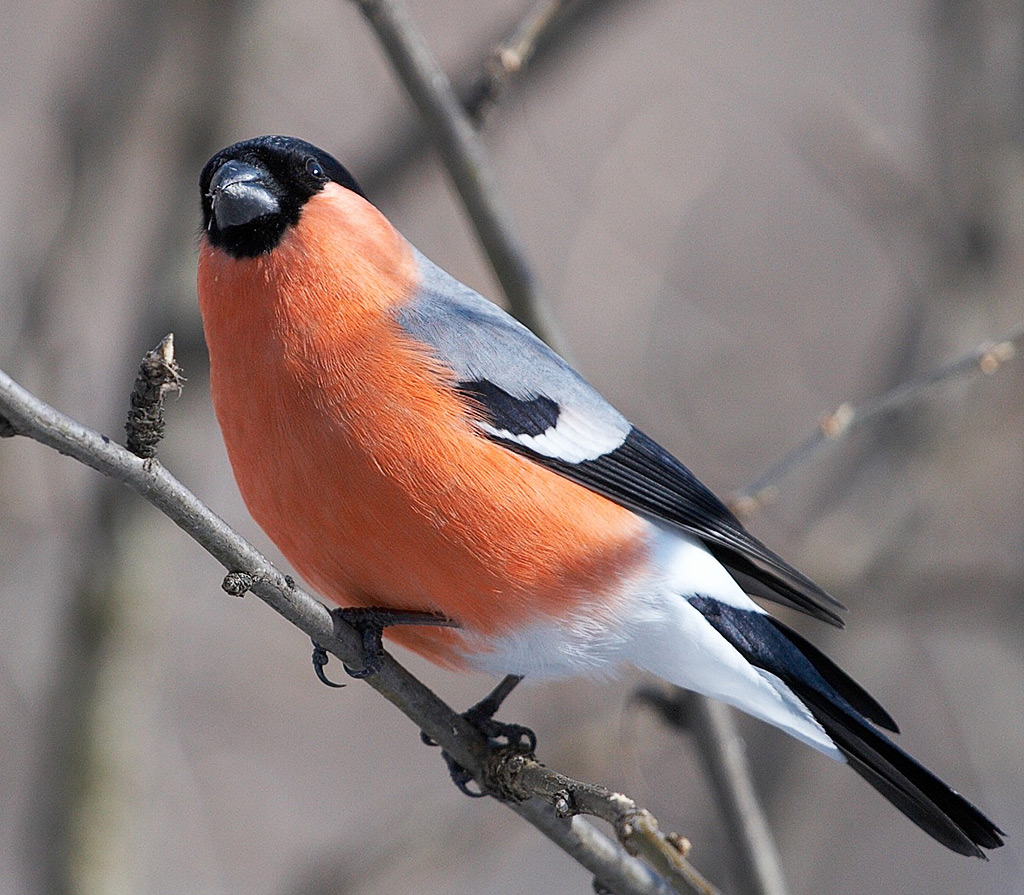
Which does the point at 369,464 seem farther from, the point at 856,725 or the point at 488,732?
the point at 856,725

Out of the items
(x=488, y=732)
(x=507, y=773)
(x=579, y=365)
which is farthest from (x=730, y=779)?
(x=579, y=365)

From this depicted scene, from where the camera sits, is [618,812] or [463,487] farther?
[463,487]

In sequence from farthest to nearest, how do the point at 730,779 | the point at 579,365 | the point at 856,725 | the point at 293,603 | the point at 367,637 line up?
1. the point at 579,365
2. the point at 730,779
3. the point at 856,725
4. the point at 367,637
5. the point at 293,603

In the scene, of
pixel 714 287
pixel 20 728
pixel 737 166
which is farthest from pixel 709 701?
pixel 737 166

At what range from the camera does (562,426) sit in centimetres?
264

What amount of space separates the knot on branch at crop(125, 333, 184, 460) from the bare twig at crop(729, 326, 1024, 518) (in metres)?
1.41

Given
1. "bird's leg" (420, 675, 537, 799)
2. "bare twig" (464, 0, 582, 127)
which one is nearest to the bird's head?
"bare twig" (464, 0, 582, 127)

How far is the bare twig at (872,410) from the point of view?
2.43 metres

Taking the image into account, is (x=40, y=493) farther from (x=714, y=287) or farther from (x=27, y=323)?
(x=714, y=287)

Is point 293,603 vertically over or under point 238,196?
under

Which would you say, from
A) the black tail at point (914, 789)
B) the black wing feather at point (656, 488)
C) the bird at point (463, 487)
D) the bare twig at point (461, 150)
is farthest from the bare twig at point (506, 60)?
the black tail at point (914, 789)

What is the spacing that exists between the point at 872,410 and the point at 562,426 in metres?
0.64

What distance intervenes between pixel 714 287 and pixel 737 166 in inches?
29.7

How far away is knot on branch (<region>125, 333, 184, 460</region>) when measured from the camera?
1.56 m
